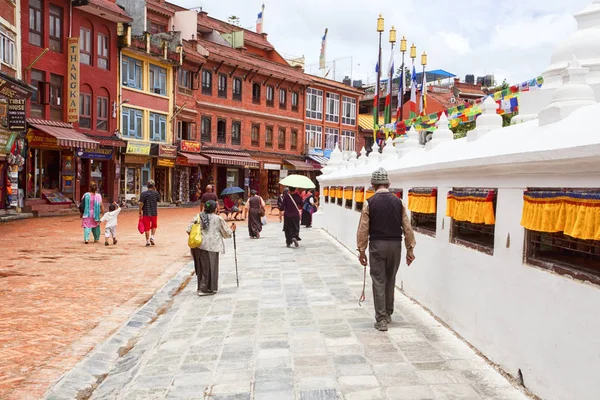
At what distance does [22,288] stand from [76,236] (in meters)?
8.12

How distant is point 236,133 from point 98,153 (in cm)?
1300

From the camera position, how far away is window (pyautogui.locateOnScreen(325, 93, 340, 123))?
47500mm

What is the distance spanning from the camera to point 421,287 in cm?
784

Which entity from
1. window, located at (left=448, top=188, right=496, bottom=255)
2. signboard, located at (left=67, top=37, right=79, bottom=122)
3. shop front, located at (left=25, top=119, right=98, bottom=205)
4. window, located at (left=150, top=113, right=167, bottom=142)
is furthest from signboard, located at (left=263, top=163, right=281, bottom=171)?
window, located at (left=448, top=188, right=496, bottom=255)

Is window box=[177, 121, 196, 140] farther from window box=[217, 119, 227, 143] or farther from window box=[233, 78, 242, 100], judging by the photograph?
window box=[233, 78, 242, 100]

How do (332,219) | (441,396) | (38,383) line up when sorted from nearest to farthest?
(441,396)
(38,383)
(332,219)

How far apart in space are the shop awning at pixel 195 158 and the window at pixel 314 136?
1232cm

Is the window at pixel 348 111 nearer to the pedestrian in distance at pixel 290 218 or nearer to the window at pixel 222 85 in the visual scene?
the window at pixel 222 85

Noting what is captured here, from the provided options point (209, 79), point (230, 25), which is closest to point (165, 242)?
point (209, 79)

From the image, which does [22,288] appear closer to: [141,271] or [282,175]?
[141,271]

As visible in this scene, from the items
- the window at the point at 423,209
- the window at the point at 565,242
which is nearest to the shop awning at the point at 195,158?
the window at the point at 423,209

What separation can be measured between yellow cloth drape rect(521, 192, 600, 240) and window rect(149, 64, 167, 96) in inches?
1214

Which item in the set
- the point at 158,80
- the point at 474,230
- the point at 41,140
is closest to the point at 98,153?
the point at 41,140

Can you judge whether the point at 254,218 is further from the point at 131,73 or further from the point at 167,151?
the point at 131,73
